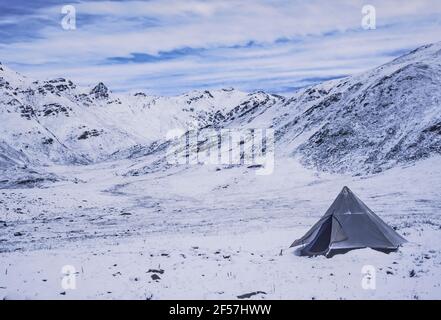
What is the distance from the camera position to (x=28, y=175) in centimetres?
7031

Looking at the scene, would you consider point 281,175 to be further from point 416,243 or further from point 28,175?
point 28,175

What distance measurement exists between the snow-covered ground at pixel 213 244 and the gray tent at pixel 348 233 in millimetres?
450

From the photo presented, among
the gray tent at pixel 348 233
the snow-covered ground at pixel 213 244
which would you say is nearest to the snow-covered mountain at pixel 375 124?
the snow-covered ground at pixel 213 244

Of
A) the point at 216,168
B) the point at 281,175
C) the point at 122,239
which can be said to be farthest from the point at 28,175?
the point at 122,239

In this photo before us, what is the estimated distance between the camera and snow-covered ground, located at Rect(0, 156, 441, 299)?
48.4 ft

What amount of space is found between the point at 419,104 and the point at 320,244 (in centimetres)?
4660
